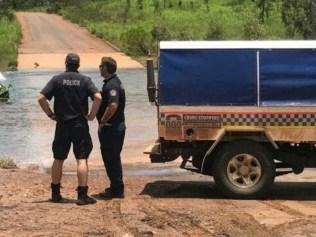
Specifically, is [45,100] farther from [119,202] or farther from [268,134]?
[268,134]

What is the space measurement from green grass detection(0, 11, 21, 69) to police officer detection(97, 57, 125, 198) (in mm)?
34336

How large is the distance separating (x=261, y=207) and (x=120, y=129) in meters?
2.08

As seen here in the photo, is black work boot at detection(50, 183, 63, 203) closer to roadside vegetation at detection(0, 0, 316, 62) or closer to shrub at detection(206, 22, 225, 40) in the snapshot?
roadside vegetation at detection(0, 0, 316, 62)

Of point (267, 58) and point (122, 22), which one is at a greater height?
point (122, 22)

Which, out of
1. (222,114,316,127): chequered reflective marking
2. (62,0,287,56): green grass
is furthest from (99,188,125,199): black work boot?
(62,0,287,56): green grass

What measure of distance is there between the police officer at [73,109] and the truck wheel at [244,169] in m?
1.77

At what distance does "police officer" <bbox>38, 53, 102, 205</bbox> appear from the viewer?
30.2ft

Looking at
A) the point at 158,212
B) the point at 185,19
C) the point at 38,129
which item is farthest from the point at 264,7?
the point at 158,212

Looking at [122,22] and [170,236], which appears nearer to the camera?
[170,236]

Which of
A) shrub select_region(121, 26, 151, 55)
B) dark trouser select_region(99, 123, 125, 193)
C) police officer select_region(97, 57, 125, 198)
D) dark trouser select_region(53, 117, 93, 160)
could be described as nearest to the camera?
dark trouser select_region(53, 117, 93, 160)

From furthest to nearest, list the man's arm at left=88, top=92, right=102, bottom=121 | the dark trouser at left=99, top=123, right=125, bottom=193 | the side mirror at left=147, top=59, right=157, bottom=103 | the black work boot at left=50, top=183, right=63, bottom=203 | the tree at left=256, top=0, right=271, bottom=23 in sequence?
the tree at left=256, top=0, right=271, bottom=23, the side mirror at left=147, top=59, right=157, bottom=103, the dark trouser at left=99, top=123, right=125, bottom=193, the black work boot at left=50, top=183, right=63, bottom=203, the man's arm at left=88, top=92, right=102, bottom=121

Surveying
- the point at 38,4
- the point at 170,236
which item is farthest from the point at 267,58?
the point at 38,4

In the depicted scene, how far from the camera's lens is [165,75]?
975 centimetres

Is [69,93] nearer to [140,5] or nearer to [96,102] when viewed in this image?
[96,102]
